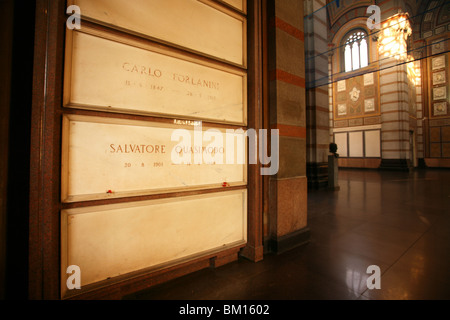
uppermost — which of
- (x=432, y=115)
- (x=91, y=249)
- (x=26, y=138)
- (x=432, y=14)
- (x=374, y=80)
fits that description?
(x=432, y=14)

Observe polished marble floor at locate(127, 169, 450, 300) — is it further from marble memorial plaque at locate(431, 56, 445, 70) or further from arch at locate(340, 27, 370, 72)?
marble memorial plaque at locate(431, 56, 445, 70)

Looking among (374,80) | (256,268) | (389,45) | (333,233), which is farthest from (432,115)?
(256,268)

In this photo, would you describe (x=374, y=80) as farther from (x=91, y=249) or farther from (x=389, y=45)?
(x=91, y=249)

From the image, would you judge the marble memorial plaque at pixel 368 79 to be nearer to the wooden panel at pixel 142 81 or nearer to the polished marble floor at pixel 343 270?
the polished marble floor at pixel 343 270

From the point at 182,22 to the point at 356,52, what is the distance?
17443 millimetres

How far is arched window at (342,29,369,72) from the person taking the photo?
13.8 m

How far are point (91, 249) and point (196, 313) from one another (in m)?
0.88

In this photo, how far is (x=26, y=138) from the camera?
1349 millimetres

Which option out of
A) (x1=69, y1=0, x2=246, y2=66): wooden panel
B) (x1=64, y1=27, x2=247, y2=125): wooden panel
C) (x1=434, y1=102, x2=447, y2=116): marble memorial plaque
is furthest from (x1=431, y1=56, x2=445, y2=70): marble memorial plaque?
(x1=64, y1=27, x2=247, y2=125): wooden panel

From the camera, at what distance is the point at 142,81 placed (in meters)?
1.61

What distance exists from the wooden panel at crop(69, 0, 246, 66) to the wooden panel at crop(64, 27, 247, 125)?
0.12m

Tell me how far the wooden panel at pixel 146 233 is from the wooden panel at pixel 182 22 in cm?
142

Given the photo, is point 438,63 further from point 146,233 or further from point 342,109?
point 146,233

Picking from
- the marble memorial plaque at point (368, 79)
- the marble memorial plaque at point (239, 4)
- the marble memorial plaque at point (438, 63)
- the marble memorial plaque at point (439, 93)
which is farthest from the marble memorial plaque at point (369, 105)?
the marble memorial plaque at point (239, 4)
